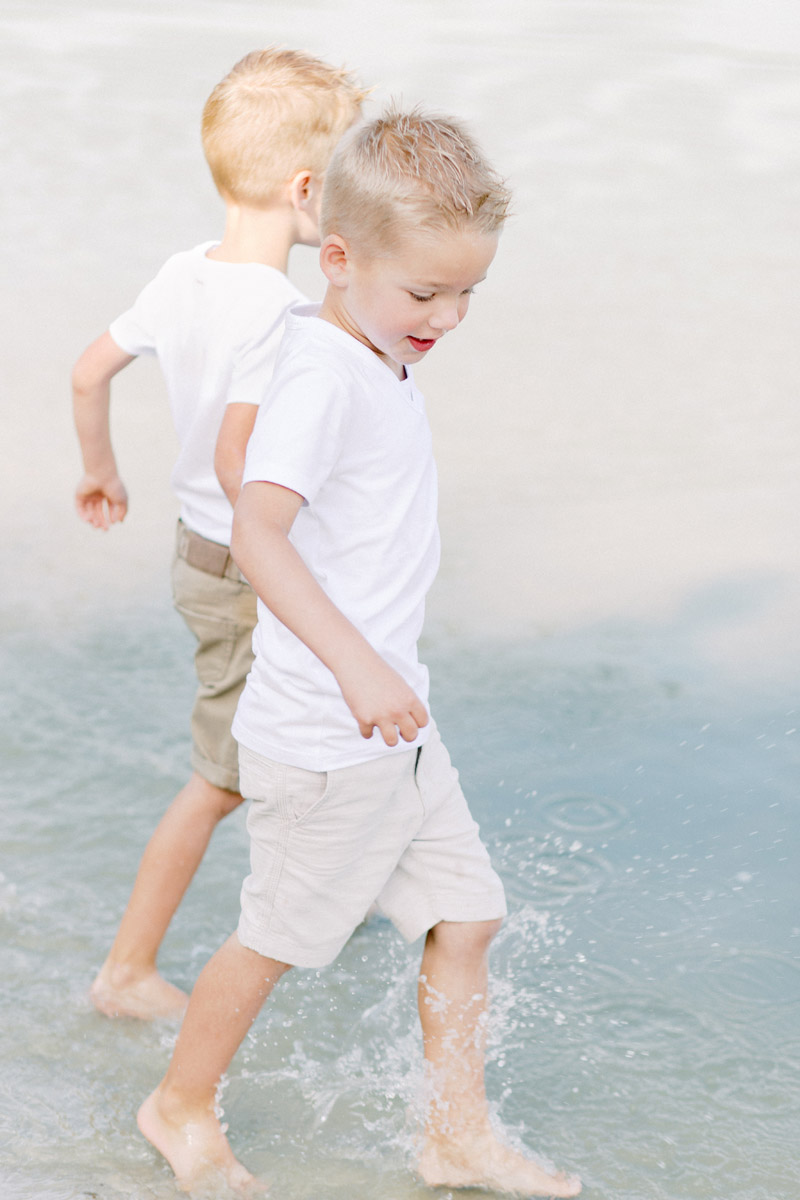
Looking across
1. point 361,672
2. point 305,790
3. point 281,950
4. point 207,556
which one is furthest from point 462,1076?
point 207,556

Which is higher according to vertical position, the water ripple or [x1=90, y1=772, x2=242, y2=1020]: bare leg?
[x1=90, y1=772, x2=242, y2=1020]: bare leg

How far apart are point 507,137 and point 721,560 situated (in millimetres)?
4437

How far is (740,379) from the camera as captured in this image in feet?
17.5

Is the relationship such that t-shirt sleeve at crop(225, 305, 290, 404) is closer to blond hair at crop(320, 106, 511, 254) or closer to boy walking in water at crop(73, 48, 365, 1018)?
boy walking in water at crop(73, 48, 365, 1018)

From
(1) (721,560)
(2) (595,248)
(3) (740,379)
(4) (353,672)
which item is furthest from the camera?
(2) (595,248)

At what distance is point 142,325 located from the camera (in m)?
2.33

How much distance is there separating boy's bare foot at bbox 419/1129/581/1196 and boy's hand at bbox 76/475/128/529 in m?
1.20

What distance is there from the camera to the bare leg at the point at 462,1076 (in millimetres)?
1994

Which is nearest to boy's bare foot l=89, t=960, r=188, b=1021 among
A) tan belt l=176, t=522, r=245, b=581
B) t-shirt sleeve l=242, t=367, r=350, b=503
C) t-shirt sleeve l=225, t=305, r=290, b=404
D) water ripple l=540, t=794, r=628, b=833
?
tan belt l=176, t=522, r=245, b=581

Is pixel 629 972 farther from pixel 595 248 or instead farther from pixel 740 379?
pixel 595 248

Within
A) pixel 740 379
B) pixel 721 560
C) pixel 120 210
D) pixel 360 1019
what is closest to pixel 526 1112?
pixel 360 1019

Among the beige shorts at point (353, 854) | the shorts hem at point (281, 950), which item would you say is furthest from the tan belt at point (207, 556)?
the shorts hem at point (281, 950)

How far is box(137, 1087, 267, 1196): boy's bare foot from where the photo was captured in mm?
2016

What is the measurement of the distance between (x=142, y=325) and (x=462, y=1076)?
1.24 meters
